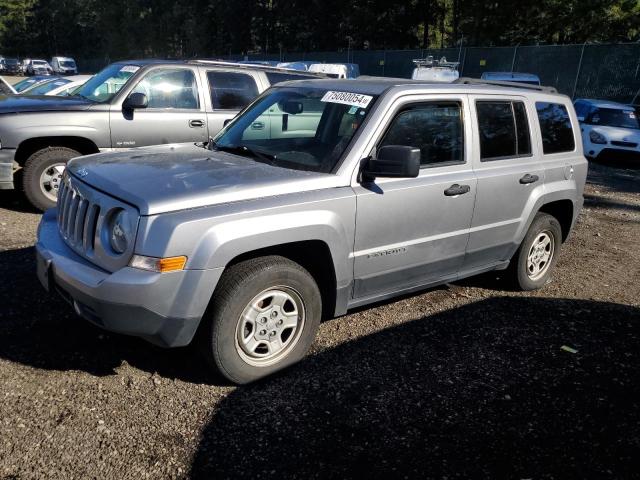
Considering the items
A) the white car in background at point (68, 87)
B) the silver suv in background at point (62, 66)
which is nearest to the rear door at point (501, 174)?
the white car in background at point (68, 87)

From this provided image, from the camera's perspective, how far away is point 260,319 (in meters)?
3.24

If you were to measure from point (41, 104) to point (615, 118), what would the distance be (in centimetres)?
1302

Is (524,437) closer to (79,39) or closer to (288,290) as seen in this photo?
(288,290)

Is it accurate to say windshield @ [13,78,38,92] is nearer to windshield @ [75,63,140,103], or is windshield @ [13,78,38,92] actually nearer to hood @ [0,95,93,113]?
windshield @ [75,63,140,103]

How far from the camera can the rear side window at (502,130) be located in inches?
167

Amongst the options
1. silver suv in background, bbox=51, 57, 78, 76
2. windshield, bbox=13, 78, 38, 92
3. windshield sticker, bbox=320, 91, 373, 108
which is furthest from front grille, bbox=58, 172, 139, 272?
silver suv in background, bbox=51, 57, 78, 76

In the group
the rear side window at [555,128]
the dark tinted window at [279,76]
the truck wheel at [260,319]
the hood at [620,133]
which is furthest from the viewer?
the hood at [620,133]

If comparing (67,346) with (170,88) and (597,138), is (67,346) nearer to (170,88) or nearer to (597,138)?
(170,88)

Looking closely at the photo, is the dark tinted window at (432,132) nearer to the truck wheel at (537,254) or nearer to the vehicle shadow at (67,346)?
the truck wheel at (537,254)

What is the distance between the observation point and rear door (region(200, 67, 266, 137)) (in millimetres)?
7090

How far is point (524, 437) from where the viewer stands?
297 centimetres

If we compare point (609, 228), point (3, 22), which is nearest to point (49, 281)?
point (609, 228)

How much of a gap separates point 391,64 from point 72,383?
29262 millimetres

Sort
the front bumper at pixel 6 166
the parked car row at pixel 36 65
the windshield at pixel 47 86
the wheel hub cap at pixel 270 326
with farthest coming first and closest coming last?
the parked car row at pixel 36 65, the windshield at pixel 47 86, the front bumper at pixel 6 166, the wheel hub cap at pixel 270 326
